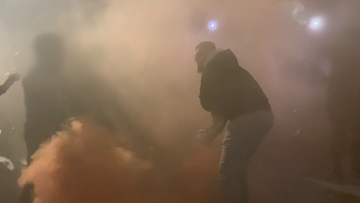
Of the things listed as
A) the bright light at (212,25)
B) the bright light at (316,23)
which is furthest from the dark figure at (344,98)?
the bright light at (212,25)

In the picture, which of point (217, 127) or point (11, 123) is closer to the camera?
point (217, 127)

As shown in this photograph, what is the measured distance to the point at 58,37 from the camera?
1.37 metres

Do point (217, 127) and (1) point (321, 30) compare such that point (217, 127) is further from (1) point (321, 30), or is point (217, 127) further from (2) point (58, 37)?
(2) point (58, 37)

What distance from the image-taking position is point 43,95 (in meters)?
1.34

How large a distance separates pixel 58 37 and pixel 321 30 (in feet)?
3.21

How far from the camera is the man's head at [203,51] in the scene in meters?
1.25

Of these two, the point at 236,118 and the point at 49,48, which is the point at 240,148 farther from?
the point at 49,48

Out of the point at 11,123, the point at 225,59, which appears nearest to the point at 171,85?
the point at 225,59

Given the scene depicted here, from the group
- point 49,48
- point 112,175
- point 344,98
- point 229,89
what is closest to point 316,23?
point 344,98

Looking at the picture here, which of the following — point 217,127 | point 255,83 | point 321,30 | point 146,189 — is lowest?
point 146,189

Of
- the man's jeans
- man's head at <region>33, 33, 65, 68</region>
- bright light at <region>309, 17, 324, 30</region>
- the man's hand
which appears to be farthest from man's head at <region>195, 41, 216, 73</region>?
the man's hand

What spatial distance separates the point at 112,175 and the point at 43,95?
416mm

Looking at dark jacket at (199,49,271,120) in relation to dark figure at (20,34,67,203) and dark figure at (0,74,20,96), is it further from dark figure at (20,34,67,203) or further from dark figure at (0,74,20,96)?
dark figure at (0,74,20,96)

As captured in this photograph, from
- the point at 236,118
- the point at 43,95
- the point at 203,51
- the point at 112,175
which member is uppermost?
the point at 203,51
